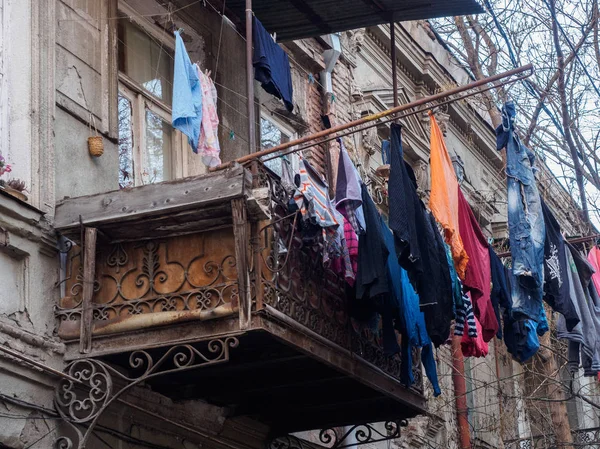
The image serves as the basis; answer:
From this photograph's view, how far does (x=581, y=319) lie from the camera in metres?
12.6

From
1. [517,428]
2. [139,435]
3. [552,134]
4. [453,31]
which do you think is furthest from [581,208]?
[139,435]

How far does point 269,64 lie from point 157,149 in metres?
1.33

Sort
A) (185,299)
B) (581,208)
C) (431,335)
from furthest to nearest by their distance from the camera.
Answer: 1. (581,208)
2. (431,335)
3. (185,299)

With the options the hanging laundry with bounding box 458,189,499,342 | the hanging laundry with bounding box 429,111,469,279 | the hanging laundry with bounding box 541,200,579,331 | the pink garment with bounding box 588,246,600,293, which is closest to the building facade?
the hanging laundry with bounding box 458,189,499,342

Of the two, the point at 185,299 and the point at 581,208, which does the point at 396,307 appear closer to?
the point at 185,299

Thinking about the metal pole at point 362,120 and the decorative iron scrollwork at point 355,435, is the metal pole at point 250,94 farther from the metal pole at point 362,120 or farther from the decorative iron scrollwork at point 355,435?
the decorative iron scrollwork at point 355,435

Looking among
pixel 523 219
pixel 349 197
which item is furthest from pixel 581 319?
pixel 349 197

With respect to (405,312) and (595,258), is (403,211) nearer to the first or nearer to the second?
(405,312)

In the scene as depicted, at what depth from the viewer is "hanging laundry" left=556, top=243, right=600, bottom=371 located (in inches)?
493

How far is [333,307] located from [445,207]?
1.25 m

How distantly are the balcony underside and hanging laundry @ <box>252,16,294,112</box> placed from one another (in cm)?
251

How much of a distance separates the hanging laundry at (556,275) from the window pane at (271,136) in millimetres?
3176

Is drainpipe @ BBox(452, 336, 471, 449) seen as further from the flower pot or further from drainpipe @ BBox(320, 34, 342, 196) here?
the flower pot

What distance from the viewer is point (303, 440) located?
38.7 feet
